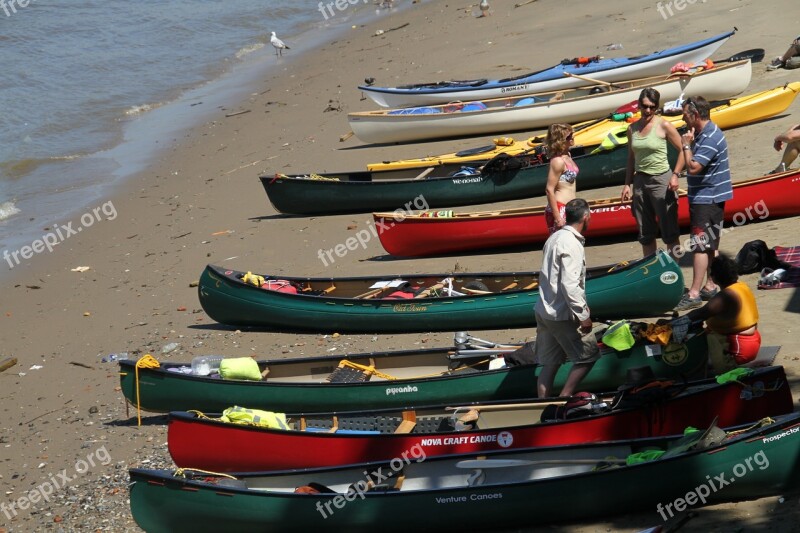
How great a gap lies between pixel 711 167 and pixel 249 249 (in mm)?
6920

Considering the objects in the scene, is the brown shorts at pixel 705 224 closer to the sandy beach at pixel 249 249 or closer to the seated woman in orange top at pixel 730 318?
the sandy beach at pixel 249 249

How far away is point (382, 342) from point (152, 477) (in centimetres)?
388

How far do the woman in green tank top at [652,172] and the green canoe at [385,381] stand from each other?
1990mm

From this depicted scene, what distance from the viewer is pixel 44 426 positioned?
33.6ft

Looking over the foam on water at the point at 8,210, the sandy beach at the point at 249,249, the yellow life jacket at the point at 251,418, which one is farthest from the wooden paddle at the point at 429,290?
the foam on water at the point at 8,210

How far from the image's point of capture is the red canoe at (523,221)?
38.4 feet

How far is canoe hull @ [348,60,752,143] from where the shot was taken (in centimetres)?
1623

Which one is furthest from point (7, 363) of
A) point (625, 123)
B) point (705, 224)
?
point (625, 123)

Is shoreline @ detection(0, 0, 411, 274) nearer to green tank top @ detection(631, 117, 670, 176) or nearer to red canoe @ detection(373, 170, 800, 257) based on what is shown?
red canoe @ detection(373, 170, 800, 257)

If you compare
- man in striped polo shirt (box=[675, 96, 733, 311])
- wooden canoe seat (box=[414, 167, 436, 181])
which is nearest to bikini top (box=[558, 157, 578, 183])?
man in striped polo shirt (box=[675, 96, 733, 311])

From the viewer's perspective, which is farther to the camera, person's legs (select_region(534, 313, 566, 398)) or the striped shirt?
the striped shirt

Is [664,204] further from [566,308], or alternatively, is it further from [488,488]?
[488,488]
